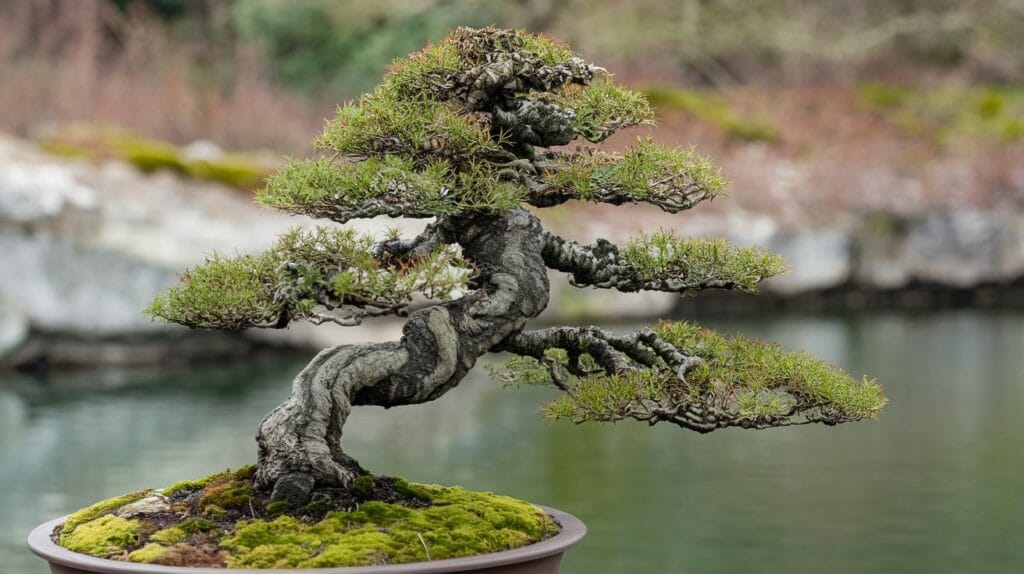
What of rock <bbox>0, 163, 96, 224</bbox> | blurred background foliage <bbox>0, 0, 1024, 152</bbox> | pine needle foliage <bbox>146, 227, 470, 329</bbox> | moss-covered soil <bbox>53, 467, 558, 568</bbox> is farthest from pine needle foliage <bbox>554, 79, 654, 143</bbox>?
blurred background foliage <bbox>0, 0, 1024, 152</bbox>

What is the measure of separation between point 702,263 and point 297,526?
1.11 metres

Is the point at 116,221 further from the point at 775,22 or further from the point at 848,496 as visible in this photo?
the point at 775,22

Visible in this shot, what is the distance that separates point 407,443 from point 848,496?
2.11 meters

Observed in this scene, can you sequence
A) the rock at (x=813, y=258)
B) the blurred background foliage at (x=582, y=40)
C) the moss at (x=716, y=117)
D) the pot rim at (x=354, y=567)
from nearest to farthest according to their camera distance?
the pot rim at (x=354, y=567) → the rock at (x=813, y=258) → the blurred background foliage at (x=582, y=40) → the moss at (x=716, y=117)

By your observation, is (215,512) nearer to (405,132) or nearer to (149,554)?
(149,554)

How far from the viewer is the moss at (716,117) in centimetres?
1291

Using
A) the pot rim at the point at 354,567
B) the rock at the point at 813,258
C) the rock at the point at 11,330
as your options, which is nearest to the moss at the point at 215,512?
the pot rim at the point at 354,567

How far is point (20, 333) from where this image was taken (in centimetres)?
755

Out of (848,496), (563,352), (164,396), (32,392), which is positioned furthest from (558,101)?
(32,392)

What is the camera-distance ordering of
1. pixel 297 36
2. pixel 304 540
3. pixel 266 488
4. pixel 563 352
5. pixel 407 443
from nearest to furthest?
pixel 304 540, pixel 266 488, pixel 563 352, pixel 407 443, pixel 297 36

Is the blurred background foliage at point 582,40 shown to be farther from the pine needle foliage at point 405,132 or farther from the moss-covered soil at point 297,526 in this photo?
the moss-covered soil at point 297,526

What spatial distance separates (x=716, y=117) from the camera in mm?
13039

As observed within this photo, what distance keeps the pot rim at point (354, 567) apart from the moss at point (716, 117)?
10.6 m

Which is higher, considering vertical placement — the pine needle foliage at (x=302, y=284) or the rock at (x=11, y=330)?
the rock at (x=11, y=330)
